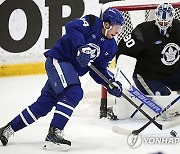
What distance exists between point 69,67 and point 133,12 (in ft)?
3.52

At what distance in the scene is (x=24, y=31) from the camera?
519cm

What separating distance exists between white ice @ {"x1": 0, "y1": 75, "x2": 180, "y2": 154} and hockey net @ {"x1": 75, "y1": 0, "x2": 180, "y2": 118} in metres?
0.08

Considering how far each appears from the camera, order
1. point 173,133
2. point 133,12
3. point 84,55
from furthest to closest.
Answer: point 133,12 < point 173,133 < point 84,55

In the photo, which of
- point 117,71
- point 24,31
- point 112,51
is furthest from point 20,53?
point 112,51

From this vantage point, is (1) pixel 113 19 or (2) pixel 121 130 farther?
(2) pixel 121 130

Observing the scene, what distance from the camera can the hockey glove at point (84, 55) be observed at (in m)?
3.19

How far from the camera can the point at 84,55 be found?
10.5 feet

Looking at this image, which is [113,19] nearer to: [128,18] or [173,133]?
[173,133]

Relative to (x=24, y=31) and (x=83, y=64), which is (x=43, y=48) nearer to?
(x=24, y=31)

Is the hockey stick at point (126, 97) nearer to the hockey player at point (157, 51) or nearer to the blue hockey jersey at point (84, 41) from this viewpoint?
the blue hockey jersey at point (84, 41)

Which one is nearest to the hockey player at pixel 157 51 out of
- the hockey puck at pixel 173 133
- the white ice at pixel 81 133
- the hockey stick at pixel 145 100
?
the hockey stick at pixel 145 100

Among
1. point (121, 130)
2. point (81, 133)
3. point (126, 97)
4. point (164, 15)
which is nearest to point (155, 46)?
point (164, 15)

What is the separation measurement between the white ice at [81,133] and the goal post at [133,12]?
14 cm

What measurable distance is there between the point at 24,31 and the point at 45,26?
19cm
